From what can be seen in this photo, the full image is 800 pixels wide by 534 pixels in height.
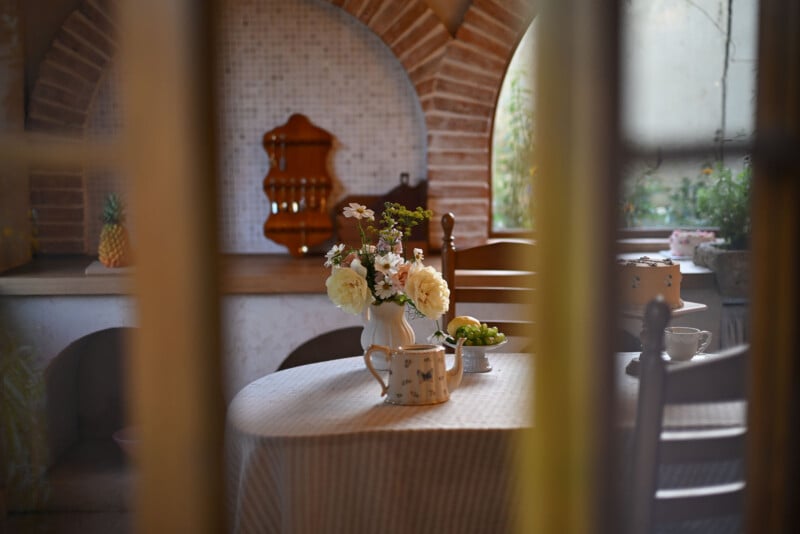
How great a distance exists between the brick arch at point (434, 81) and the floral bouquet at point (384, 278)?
1.78m

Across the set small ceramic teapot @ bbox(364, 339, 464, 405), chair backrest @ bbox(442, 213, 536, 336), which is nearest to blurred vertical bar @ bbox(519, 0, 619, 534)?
small ceramic teapot @ bbox(364, 339, 464, 405)

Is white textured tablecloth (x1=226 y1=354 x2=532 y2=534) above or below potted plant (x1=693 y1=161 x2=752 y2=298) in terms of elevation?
below

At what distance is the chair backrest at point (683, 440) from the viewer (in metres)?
0.94

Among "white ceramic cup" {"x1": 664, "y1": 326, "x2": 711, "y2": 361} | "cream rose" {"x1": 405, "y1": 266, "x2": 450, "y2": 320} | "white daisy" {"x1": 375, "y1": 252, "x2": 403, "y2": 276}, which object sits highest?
"white daisy" {"x1": 375, "y1": 252, "x2": 403, "y2": 276}

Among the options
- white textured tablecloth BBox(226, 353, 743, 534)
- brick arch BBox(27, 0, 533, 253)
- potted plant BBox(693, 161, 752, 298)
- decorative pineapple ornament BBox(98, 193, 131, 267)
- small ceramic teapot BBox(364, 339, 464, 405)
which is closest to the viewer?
potted plant BBox(693, 161, 752, 298)

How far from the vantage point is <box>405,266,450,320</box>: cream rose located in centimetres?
186

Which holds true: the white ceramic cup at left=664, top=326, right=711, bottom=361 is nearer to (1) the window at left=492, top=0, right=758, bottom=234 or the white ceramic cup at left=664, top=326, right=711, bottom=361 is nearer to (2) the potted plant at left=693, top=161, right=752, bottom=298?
(2) the potted plant at left=693, top=161, right=752, bottom=298

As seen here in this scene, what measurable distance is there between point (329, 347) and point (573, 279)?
327cm

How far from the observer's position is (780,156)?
27.0 inches

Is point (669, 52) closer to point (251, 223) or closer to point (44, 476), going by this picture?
point (44, 476)

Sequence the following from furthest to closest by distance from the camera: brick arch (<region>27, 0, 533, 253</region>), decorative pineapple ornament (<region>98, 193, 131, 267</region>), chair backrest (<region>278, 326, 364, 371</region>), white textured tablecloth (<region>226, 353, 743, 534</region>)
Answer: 1. chair backrest (<region>278, 326, 364, 371</region>)
2. brick arch (<region>27, 0, 533, 253</region>)
3. decorative pineapple ornament (<region>98, 193, 131, 267</region>)
4. white textured tablecloth (<region>226, 353, 743, 534</region>)

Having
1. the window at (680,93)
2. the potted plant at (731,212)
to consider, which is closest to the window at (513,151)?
the potted plant at (731,212)

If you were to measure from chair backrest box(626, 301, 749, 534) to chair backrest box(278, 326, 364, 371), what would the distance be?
2.64 metres

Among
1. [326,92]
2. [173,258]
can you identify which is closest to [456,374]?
[173,258]
